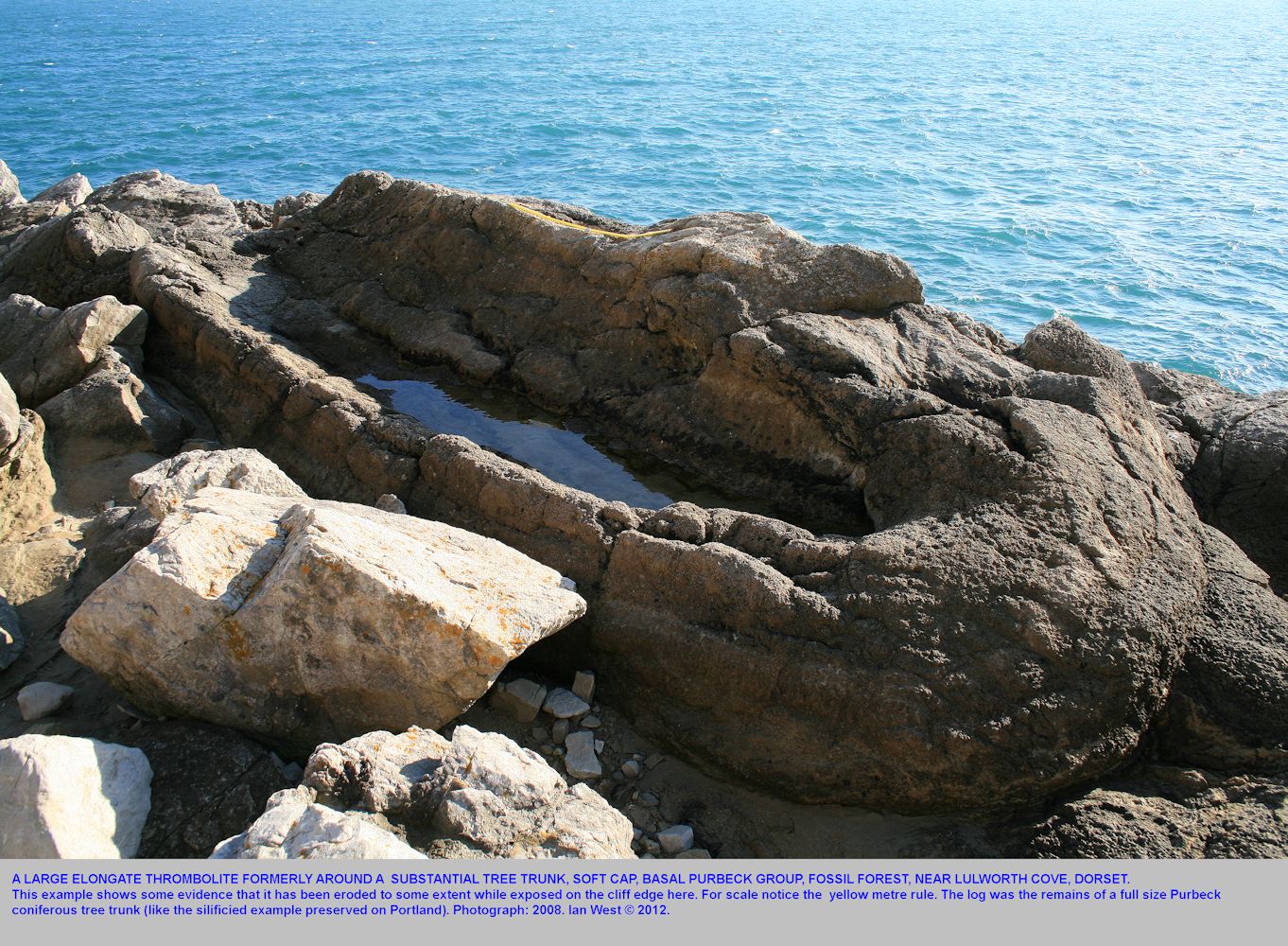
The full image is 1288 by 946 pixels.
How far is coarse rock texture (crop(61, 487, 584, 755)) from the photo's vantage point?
4.36 meters

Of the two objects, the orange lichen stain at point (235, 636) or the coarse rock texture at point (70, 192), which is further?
the coarse rock texture at point (70, 192)

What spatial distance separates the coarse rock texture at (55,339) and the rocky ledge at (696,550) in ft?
0.09

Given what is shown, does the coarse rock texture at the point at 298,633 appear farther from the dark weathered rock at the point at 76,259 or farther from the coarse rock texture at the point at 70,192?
the coarse rock texture at the point at 70,192

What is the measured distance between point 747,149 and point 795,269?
758 inches

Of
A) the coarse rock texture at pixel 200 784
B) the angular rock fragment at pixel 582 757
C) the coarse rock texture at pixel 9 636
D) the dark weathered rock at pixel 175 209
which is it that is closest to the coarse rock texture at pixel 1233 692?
the angular rock fragment at pixel 582 757

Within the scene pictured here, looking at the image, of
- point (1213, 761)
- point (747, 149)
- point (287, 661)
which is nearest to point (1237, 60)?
point (747, 149)

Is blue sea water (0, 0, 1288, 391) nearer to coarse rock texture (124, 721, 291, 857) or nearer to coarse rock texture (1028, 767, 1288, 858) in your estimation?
coarse rock texture (1028, 767, 1288, 858)

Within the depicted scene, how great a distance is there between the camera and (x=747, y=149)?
81.3 ft

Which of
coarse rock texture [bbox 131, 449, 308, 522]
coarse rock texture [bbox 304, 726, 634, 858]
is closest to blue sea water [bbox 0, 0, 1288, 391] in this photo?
coarse rock texture [bbox 131, 449, 308, 522]

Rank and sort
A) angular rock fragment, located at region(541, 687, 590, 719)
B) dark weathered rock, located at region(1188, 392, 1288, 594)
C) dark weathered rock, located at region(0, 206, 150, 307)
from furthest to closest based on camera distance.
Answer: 1. dark weathered rock, located at region(0, 206, 150, 307)
2. dark weathered rock, located at region(1188, 392, 1288, 594)
3. angular rock fragment, located at region(541, 687, 590, 719)

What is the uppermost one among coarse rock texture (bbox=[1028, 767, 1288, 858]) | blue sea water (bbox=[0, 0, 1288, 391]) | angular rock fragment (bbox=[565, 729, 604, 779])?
coarse rock texture (bbox=[1028, 767, 1288, 858])

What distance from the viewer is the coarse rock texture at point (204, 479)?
17.9ft

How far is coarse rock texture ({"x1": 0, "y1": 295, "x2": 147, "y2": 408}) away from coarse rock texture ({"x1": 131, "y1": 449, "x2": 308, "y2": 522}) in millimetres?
2144

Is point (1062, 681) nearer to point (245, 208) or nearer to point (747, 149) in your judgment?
point (245, 208)
